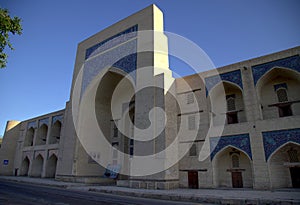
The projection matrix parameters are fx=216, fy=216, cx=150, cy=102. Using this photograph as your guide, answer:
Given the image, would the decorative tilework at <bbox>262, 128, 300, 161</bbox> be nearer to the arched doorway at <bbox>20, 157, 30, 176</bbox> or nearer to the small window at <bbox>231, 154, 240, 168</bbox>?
the small window at <bbox>231, 154, 240, 168</bbox>

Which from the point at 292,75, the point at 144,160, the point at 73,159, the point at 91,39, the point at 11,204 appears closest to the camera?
the point at 11,204

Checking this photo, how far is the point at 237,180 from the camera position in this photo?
12.3 metres

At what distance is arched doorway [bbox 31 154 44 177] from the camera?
23094 millimetres

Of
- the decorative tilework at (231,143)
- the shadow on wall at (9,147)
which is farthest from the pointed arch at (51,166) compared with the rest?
the decorative tilework at (231,143)

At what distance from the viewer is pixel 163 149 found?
487 inches

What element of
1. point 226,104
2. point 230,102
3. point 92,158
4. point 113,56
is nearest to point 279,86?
point 230,102

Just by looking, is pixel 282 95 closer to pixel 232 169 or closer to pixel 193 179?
pixel 232 169

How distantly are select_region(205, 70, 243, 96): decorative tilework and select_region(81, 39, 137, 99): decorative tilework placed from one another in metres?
5.06

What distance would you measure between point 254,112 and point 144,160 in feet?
22.0

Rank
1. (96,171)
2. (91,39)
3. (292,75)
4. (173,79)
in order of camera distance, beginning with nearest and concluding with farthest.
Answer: (292,75), (173,79), (96,171), (91,39)

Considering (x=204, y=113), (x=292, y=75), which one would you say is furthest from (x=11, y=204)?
(x=292, y=75)

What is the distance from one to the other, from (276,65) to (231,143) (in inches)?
194

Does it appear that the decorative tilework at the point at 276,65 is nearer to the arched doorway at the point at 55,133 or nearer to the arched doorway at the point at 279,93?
the arched doorway at the point at 279,93

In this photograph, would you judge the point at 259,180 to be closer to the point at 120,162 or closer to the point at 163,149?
the point at 163,149
